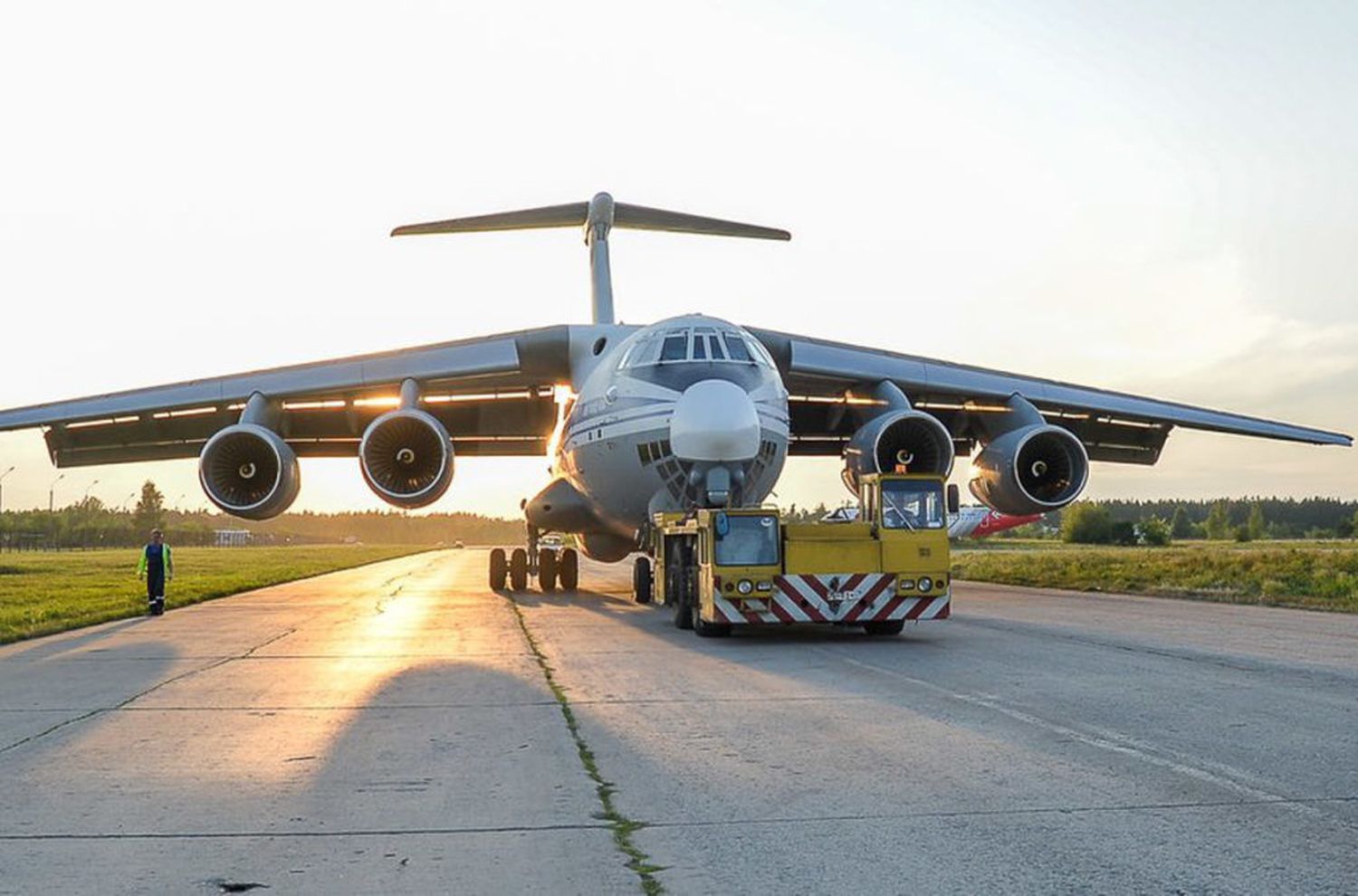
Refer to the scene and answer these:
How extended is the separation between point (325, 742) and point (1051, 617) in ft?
40.4

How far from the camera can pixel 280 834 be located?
5.74m

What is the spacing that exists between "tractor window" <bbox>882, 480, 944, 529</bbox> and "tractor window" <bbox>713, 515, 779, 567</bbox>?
1394 mm

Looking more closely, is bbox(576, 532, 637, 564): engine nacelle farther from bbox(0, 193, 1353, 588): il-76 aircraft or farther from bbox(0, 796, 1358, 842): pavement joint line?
bbox(0, 796, 1358, 842): pavement joint line

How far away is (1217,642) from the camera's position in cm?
1410

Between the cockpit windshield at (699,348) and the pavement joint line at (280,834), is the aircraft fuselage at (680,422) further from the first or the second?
the pavement joint line at (280,834)

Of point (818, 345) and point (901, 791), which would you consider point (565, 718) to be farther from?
point (818, 345)

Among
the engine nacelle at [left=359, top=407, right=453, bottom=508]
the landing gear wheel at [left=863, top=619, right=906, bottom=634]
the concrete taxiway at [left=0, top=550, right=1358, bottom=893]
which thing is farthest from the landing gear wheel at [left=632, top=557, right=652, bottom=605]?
the concrete taxiway at [left=0, top=550, right=1358, bottom=893]

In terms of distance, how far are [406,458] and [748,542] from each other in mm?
7374

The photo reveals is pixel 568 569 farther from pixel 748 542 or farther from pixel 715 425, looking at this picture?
pixel 748 542

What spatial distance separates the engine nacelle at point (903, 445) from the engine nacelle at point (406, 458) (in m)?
6.29

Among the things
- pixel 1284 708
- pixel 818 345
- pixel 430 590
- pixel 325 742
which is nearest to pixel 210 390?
pixel 430 590

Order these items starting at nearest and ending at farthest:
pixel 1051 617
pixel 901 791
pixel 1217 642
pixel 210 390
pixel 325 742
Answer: pixel 901 791, pixel 325 742, pixel 1217 642, pixel 1051 617, pixel 210 390

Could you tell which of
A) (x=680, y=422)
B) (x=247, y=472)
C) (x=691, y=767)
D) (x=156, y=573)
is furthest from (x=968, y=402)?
(x=691, y=767)

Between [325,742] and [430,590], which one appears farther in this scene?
[430,590]
